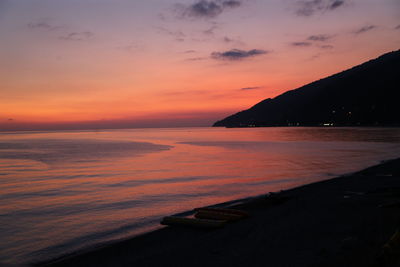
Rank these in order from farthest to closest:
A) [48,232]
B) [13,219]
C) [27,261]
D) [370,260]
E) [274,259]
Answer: [13,219] < [48,232] < [27,261] < [274,259] < [370,260]

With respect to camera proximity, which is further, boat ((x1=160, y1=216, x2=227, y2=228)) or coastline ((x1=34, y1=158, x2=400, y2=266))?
boat ((x1=160, y1=216, x2=227, y2=228))

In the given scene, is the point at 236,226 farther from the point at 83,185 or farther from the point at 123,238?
the point at 83,185

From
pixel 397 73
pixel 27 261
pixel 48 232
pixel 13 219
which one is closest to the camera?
pixel 27 261

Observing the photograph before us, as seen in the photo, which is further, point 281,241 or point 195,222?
point 195,222

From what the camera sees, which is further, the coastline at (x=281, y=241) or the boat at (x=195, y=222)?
the boat at (x=195, y=222)

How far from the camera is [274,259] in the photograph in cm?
714

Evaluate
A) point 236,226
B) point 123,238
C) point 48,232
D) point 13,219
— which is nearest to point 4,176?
point 13,219

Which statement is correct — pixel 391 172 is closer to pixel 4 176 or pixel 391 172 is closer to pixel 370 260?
pixel 370 260

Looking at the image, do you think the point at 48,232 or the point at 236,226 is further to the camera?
the point at 48,232

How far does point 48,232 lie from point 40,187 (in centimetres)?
1045

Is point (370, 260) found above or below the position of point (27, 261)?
above

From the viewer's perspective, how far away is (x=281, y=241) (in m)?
8.30

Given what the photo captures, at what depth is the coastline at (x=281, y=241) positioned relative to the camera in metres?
7.01

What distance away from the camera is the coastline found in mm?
7008
